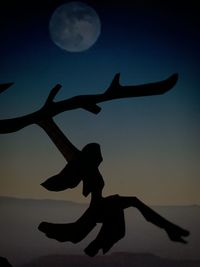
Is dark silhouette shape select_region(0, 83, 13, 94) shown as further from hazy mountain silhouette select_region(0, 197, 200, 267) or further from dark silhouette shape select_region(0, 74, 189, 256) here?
hazy mountain silhouette select_region(0, 197, 200, 267)

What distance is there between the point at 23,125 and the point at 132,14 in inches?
32.4

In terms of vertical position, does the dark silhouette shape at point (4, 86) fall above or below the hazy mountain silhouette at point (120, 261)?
above

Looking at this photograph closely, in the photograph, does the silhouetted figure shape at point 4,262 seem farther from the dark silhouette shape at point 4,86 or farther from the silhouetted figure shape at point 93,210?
the dark silhouette shape at point 4,86

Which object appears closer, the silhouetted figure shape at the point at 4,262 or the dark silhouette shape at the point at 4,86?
the silhouetted figure shape at the point at 4,262

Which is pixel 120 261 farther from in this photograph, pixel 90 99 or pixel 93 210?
pixel 90 99

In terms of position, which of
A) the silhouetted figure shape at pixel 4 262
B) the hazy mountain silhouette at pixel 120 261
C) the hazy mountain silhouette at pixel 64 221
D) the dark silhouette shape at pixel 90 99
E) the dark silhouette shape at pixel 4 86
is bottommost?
the hazy mountain silhouette at pixel 120 261

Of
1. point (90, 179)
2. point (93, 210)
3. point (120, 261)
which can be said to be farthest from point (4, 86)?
point (120, 261)

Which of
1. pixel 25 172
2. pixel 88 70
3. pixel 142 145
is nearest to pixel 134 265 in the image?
pixel 142 145

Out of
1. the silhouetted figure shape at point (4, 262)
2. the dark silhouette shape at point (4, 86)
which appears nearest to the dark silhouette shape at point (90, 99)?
the dark silhouette shape at point (4, 86)

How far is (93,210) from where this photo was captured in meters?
1.76

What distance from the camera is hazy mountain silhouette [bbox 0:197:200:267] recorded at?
1718 mm

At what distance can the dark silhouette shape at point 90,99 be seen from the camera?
1842mm

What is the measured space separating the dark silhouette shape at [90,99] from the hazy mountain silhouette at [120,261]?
70cm

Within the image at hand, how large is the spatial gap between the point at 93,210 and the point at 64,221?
0.15 m
